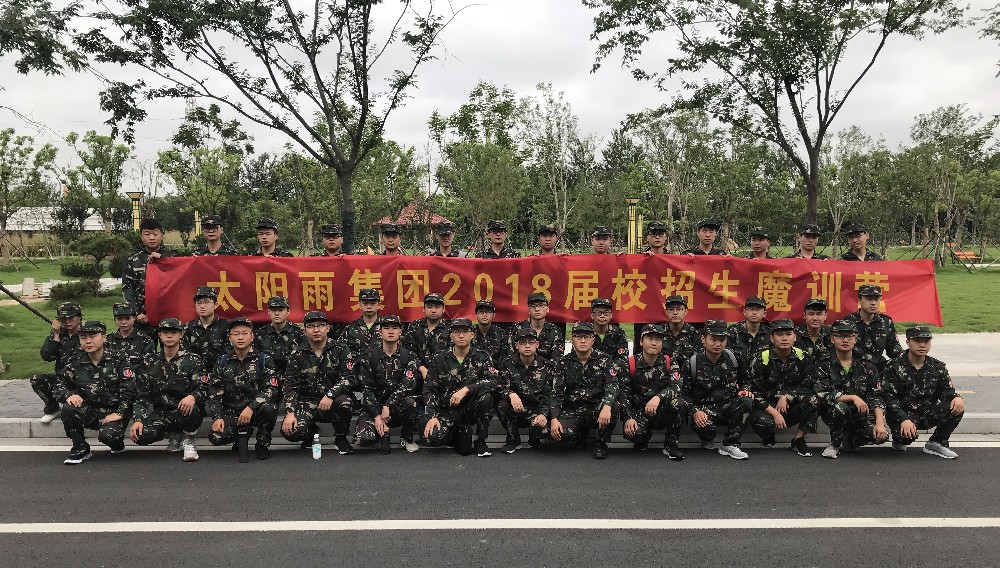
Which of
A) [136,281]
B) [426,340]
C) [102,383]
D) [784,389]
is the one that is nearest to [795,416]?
[784,389]

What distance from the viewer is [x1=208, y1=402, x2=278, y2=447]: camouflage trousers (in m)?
5.10

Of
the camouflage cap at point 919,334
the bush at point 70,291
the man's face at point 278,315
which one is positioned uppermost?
the man's face at point 278,315

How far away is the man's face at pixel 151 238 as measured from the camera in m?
6.04

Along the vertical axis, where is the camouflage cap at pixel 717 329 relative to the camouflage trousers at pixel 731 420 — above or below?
above

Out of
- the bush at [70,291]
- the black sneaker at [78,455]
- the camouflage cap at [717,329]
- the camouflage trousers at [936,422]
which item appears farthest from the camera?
the bush at [70,291]

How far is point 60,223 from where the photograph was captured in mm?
39469

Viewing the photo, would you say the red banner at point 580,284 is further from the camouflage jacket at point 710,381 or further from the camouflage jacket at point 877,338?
the camouflage jacket at point 710,381

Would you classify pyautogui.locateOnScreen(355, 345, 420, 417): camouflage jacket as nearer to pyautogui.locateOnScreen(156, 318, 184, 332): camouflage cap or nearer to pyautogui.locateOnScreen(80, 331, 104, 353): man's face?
pyautogui.locateOnScreen(156, 318, 184, 332): camouflage cap

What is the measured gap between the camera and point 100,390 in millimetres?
5203

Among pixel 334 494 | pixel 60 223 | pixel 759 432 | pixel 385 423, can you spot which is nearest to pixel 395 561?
pixel 334 494

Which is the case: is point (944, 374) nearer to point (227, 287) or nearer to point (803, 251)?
point (803, 251)

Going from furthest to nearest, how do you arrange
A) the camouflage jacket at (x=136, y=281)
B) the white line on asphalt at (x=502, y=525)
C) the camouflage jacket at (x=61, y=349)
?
1. the camouflage jacket at (x=136, y=281)
2. the camouflage jacket at (x=61, y=349)
3. the white line on asphalt at (x=502, y=525)

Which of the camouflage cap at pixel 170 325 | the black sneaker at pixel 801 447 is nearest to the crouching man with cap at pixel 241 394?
the camouflage cap at pixel 170 325

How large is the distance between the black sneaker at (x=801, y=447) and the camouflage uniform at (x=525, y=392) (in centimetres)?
204
